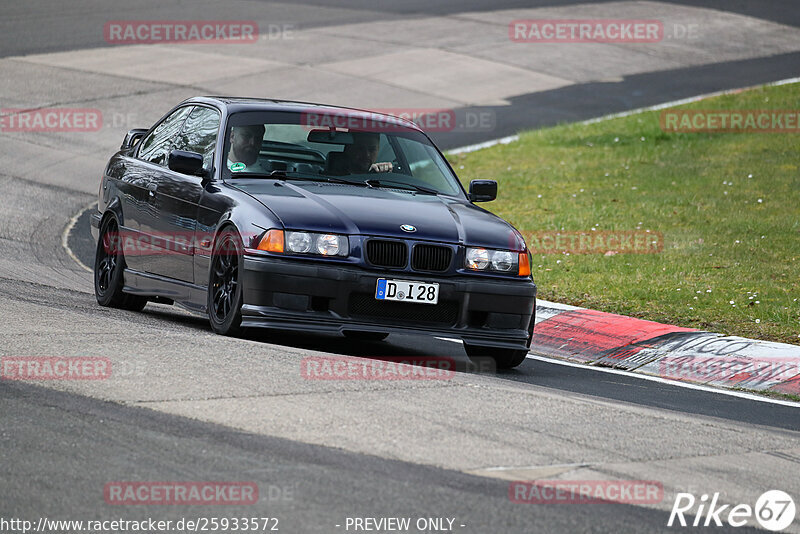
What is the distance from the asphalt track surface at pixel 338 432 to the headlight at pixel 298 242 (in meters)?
0.64

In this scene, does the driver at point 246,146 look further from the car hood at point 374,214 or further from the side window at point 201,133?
the car hood at point 374,214

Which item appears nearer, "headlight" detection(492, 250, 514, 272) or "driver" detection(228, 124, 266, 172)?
"headlight" detection(492, 250, 514, 272)

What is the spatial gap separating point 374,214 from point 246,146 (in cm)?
136

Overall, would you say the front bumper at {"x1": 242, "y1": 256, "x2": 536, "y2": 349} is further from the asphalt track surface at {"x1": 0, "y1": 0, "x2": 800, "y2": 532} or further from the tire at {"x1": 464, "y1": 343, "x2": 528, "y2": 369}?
the tire at {"x1": 464, "y1": 343, "x2": 528, "y2": 369}

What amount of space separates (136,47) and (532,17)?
1075 centimetres

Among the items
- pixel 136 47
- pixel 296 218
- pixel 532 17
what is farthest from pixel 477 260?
pixel 532 17

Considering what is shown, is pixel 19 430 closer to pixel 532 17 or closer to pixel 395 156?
pixel 395 156

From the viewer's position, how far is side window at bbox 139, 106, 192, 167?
9898mm

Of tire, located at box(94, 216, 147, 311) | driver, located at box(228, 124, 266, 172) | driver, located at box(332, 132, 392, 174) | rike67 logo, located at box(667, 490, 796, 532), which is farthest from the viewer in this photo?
tire, located at box(94, 216, 147, 311)

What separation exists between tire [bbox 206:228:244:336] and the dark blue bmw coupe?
0.5 inches

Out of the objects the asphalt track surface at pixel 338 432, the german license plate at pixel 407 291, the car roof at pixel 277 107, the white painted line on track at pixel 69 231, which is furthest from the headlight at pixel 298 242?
the white painted line on track at pixel 69 231

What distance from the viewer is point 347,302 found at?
311 inches

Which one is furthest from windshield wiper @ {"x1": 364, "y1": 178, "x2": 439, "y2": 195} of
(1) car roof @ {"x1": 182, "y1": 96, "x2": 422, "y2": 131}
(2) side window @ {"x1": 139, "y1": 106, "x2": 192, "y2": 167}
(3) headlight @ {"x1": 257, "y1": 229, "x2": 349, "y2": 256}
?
(2) side window @ {"x1": 139, "y1": 106, "x2": 192, "y2": 167}

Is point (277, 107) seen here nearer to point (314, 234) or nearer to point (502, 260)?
point (314, 234)
